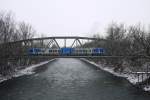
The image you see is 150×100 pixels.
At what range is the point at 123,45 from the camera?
63000 mm

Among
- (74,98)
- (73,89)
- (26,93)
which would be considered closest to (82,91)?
(73,89)

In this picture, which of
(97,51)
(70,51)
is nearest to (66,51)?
(70,51)

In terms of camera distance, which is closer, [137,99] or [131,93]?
[137,99]

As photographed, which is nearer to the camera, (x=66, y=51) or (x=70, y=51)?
(x=70, y=51)

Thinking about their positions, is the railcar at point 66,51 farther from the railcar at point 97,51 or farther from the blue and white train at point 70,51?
the railcar at point 97,51

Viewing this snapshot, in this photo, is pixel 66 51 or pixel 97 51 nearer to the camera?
pixel 66 51

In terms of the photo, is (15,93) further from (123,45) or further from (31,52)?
(123,45)

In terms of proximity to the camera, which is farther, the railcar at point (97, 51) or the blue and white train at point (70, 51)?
the railcar at point (97, 51)

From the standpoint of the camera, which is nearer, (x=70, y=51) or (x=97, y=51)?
(x=70, y=51)

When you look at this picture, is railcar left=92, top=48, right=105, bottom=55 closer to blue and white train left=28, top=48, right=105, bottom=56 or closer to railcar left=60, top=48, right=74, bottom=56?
blue and white train left=28, top=48, right=105, bottom=56

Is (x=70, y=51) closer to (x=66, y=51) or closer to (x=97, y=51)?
(x=66, y=51)

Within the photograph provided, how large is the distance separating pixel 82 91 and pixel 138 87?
8.71 metres

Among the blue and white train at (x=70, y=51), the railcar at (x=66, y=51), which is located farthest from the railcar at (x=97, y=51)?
the railcar at (x=66, y=51)

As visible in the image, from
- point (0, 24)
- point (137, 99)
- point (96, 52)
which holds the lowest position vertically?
point (137, 99)
